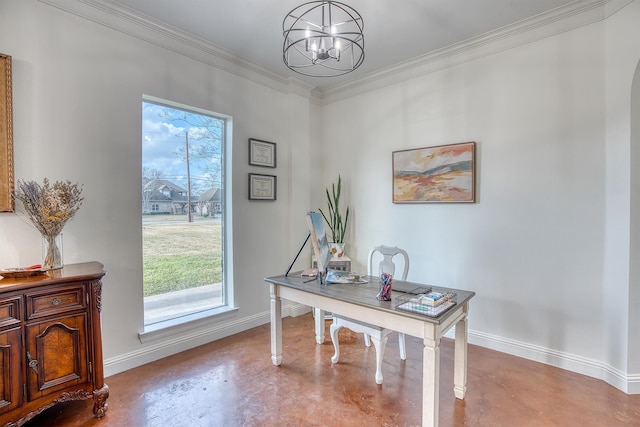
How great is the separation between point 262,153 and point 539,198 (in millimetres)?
2729

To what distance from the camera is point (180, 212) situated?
299 cm

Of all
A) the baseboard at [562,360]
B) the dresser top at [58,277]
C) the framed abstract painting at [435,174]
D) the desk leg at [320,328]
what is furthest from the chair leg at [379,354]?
the dresser top at [58,277]

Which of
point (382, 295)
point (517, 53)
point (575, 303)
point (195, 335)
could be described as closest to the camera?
point (382, 295)

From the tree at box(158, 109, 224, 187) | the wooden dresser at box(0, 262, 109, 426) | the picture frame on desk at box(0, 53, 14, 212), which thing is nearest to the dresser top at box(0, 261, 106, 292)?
the wooden dresser at box(0, 262, 109, 426)

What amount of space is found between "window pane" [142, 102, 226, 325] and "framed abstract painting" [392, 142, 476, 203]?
195 centimetres

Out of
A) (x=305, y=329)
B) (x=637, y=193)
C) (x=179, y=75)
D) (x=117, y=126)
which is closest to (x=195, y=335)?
(x=305, y=329)

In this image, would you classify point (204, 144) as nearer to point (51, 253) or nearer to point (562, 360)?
point (51, 253)

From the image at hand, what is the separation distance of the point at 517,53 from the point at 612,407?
9.05 feet

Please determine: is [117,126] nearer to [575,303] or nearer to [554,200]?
[554,200]

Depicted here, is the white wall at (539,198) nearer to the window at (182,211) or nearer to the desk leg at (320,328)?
the desk leg at (320,328)

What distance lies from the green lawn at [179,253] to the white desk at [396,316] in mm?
1007

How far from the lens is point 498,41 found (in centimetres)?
277

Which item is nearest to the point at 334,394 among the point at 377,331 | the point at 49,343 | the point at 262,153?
the point at 377,331

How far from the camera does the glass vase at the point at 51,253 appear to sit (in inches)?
78.2
